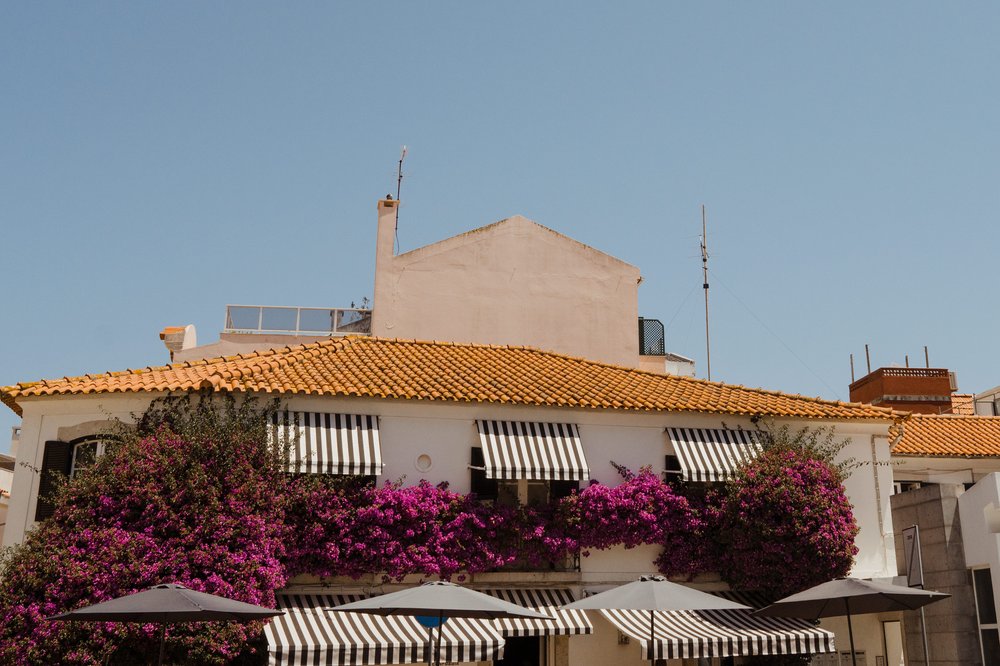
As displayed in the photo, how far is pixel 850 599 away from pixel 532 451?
312 inches

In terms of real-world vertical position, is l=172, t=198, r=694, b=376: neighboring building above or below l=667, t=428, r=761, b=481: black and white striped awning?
above

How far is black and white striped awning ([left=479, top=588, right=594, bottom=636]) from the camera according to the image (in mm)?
23125

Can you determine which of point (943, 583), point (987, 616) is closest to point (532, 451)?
point (943, 583)

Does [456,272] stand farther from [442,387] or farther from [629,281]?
[442,387]

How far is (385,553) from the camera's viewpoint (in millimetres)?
23484

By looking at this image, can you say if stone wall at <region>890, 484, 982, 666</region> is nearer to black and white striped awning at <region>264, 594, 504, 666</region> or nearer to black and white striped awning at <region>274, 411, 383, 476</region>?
black and white striped awning at <region>264, 594, 504, 666</region>

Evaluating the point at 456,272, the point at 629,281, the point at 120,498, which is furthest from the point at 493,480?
the point at 629,281

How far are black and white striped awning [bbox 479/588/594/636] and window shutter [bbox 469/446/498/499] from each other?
2297 millimetres

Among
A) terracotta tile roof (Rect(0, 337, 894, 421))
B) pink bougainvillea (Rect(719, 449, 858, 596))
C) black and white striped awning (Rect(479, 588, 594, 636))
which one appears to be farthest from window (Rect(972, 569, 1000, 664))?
black and white striped awning (Rect(479, 588, 594, 636))

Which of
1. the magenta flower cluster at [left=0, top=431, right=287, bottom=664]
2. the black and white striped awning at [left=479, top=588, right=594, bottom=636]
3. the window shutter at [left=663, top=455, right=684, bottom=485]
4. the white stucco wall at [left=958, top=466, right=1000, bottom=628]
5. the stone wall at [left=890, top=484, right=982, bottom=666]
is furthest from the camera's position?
the window shutter at [left=663, top=455, right=684, bottom=485]

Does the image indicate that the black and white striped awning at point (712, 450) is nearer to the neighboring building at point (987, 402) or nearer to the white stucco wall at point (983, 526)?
the white stucco wall at point (983, 526)

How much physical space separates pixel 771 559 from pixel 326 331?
1776cm

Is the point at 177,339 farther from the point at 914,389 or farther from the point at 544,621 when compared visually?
the point at 914,389

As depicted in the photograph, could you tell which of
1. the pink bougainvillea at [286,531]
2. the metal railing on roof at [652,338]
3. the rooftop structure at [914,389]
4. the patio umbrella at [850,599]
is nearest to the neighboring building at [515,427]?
the pink bougainvillea at [286,531]
